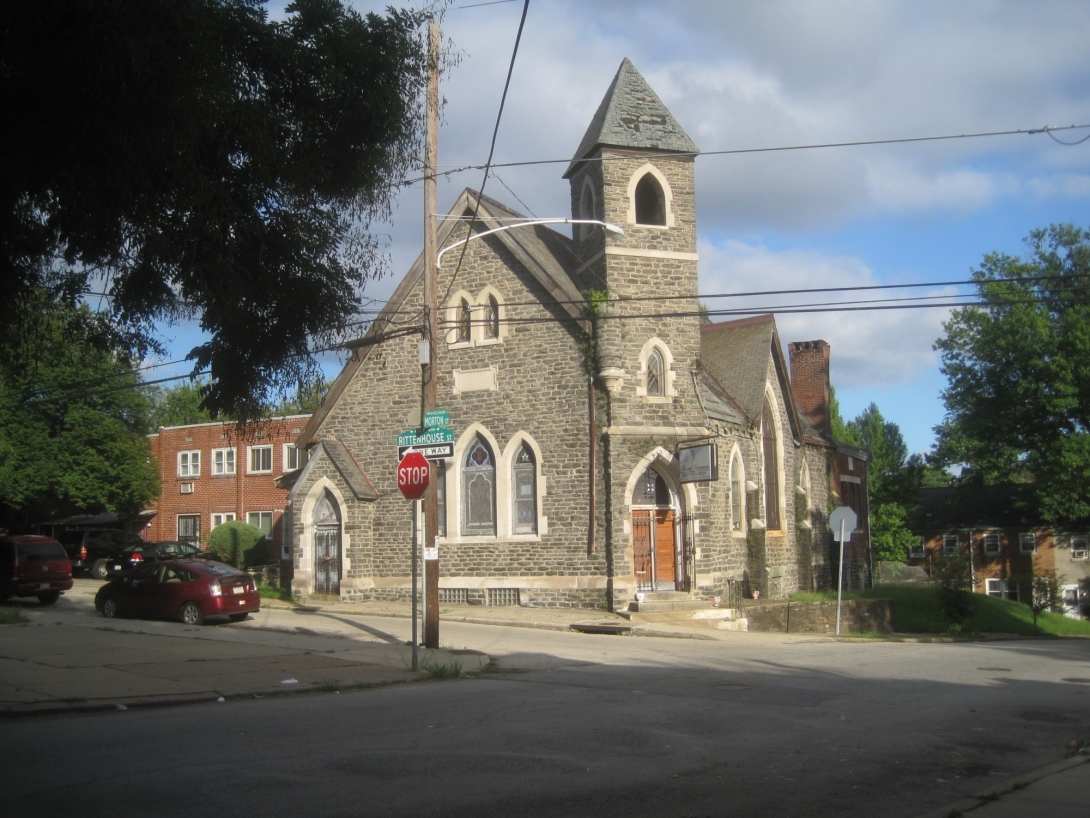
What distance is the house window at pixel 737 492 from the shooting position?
27.2m

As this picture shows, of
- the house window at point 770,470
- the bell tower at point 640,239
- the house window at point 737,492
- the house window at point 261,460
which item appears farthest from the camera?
the house window at point 261,460

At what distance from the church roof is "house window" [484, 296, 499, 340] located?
4.09 meters

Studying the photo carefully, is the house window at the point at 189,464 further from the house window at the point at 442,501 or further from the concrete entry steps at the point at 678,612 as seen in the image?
the concrete entry steps at the point at 678,612

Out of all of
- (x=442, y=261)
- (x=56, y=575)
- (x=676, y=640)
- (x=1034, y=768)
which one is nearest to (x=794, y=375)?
(x=442, y=261)

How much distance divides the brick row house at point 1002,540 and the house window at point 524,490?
3336cm

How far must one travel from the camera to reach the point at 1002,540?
56.4 m

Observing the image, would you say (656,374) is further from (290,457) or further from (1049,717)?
(290,457)

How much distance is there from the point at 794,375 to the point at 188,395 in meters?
47.6

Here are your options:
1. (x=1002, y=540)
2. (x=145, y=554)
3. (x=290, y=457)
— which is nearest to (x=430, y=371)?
(x=145, y=554)

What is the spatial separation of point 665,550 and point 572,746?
16.0m

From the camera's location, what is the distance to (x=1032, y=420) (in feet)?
156

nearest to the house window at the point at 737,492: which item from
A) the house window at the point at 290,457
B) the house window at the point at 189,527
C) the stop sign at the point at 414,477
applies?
the stop sign at the point at 414,477

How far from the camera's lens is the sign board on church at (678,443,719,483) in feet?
75.3

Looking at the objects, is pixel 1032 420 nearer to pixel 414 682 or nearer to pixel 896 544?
pixel 896 544
